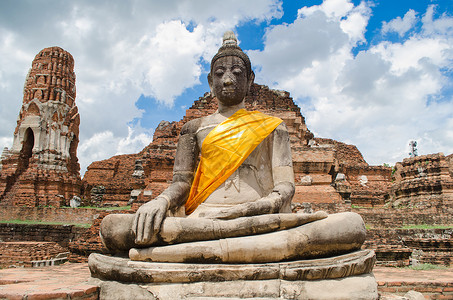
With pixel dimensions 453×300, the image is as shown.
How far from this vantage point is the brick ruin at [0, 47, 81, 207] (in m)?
18.5

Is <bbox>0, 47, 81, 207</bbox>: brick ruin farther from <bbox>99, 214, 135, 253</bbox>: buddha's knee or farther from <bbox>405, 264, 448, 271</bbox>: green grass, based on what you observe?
<bbox>99, 214, 135, 253</bbox>: buddha's knee

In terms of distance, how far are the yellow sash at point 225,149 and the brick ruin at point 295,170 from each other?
5.54 meters

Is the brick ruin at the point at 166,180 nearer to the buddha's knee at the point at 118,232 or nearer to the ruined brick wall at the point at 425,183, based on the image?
the ruined brick wall at the point at 425,183

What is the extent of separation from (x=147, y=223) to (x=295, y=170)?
23.8 feet

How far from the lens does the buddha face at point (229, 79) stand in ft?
13.4

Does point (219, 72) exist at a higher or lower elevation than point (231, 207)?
higher

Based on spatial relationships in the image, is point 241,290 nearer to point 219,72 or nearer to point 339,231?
point 339,231

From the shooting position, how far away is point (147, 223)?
2.96 meters

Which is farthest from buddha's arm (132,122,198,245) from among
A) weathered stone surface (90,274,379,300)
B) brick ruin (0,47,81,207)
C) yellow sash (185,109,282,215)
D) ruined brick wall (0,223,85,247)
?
brick ruin (0,47,81,207)

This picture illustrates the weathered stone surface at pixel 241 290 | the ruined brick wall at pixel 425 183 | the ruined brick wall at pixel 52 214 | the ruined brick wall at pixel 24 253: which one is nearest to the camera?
the weathered stone surface at pixel 241 290

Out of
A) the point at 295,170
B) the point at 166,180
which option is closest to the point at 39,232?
the point at 166,180

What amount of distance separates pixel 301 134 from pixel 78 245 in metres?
8.53

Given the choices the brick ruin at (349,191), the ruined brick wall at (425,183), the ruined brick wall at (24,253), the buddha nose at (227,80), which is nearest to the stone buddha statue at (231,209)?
the buddha nose at (227,80)

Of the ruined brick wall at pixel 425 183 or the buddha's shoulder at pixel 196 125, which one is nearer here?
the buddha's shoulder at pixel 196 125
